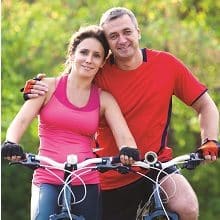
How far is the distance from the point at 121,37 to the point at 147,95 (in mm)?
419

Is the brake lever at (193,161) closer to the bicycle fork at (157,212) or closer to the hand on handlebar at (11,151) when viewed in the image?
the bicycle fork at (157,212)

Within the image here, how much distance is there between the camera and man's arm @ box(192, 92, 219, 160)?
5.78 meters

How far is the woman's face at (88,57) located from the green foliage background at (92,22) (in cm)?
835

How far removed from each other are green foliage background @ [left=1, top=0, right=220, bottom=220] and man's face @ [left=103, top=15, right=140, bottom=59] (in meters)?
8.20

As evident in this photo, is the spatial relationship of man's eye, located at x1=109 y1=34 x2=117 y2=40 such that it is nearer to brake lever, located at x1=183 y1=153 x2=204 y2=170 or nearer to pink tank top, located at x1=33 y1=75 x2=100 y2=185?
pink tank top, located at x1=33 y1=75 x2=100 y2=185

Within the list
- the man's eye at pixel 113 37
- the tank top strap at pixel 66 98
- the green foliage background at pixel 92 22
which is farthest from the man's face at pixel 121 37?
the green foliage background at pixel 92 22

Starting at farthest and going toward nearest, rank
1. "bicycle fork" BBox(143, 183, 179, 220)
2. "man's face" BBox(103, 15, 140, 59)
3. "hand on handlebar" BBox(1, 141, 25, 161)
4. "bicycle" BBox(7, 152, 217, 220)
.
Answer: "man's face" BBox(103, 15, 140, 59) → "bicycle fork" BBox(143, 183, 179, 220) → "bicycle" BBox(7, 152, 217, 220) → "hand on handlebar" BBox(1, 141, 25, 161)

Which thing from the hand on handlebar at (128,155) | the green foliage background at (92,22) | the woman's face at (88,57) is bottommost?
the hand on handlebar at (128,155)

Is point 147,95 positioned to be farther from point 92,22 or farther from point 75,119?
point 92,22

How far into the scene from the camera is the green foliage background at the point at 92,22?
1437 centimetres

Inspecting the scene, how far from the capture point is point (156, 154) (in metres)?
5.65

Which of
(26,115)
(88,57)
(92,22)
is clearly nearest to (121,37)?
(88,57)

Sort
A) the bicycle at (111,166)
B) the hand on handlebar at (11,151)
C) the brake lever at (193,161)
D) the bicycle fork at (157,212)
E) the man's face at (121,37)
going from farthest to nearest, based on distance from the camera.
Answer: the man's face at (121,37), the brake lever at (193,161), the bicycle fork at (157,212), the bicycle at (111,166), the hand on handlebar at (11,151)

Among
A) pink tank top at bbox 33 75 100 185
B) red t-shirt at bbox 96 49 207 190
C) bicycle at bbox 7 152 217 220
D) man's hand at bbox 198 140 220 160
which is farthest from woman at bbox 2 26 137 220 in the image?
man's hand at bbox 198 140 220 160
